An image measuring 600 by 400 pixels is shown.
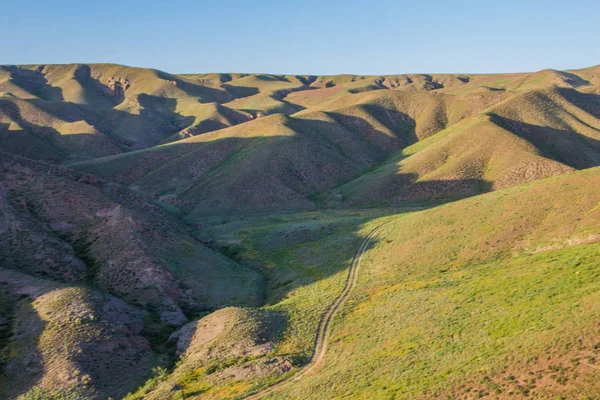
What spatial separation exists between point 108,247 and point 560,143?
108890 millimetres

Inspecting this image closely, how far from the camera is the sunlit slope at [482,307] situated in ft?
80.5

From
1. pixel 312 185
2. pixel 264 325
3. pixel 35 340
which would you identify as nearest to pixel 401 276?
pixel 264 325

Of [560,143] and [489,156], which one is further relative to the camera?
[560,143]

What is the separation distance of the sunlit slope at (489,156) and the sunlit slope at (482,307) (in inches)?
1529

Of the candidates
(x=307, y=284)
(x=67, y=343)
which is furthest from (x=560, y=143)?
(x=67, y=343)

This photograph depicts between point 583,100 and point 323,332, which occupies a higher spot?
point 583,100

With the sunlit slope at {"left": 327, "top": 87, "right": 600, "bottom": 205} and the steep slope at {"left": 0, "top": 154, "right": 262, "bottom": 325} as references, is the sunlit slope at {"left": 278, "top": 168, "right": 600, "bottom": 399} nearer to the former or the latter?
the steep slope at {"left": 0, "top": 154, "right": 262, "bottom": 325}

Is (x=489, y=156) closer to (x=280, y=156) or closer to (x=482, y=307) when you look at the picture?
(x=280, y=156)

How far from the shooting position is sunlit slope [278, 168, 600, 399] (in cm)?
2453

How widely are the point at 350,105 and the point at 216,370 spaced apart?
145m

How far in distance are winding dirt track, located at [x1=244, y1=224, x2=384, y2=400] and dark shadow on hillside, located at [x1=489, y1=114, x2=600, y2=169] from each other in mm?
73633

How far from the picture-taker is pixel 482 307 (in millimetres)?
34719

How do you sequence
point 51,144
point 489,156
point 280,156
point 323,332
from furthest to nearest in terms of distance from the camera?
point 51,144 → point 280,156 → point 489,156 → point 323,332

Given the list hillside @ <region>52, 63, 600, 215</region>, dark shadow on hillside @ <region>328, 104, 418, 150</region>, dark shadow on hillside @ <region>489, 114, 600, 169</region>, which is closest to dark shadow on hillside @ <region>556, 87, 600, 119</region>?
hillside @ <region>52, 63, 600, 215</region>
